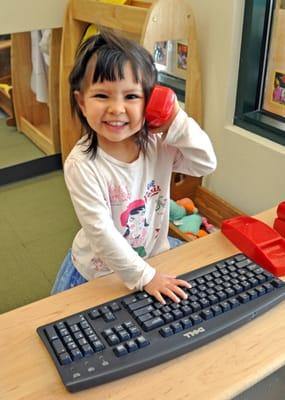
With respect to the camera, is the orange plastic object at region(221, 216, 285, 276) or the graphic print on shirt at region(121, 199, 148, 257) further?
the graphic print on shirt at region(121, 199, 148, 257)

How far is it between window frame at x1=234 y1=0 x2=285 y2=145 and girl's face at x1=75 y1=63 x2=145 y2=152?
1.02m

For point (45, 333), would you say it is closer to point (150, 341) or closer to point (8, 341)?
point (8, 341)

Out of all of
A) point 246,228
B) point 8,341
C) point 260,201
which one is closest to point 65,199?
point 260,201

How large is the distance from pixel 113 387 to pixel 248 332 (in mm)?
257

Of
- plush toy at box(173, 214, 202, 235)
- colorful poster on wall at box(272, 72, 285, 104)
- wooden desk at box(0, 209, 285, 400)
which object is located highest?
colorful poster on wall at box(272, 72, 285, 104)

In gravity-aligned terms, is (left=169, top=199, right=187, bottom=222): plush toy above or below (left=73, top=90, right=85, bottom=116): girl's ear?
below

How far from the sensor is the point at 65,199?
106 inches

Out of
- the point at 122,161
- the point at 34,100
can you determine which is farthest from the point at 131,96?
the point at 34,100

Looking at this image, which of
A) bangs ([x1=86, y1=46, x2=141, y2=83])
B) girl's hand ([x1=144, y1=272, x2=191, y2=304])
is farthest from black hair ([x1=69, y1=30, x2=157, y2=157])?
girl's hand ([x1=144, y1=272, x2=191, y2=304])

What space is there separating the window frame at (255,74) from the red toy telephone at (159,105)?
0.99 metres

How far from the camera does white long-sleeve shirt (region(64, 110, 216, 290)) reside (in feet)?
3.25

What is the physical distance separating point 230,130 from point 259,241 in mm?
1030

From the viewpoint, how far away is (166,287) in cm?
93

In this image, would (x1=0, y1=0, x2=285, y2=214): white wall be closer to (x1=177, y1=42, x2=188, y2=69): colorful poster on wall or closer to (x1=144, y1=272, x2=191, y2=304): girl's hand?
(x1=177, y1=42, x2=188, y2=69): colorful poster on wall
